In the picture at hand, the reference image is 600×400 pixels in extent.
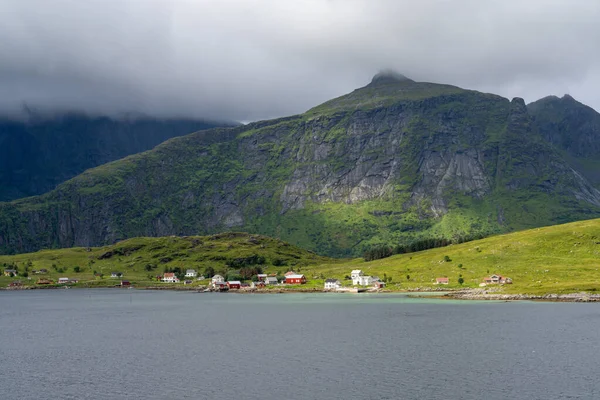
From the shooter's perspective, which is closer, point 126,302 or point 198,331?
point 198,331

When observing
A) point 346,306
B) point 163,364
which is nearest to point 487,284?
point 346,306

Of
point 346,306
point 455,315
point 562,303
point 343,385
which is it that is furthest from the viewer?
point 346,306

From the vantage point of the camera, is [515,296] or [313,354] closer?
[313,354]

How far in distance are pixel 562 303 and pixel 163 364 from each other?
363ft

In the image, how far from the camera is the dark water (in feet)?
207

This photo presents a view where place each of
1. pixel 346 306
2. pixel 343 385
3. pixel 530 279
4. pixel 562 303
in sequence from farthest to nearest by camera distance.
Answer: pixel 530 279 < pixel 346 306 < pixel 562 303 < pixel 343 385

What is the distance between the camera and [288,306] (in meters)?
163

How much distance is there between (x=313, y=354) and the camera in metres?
83.9

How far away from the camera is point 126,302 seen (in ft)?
630

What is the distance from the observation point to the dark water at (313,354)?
63188 millimetres

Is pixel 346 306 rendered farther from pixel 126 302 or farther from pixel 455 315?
pixel 126 302

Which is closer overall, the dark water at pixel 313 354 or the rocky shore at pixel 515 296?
the dark water at pixel 313 354

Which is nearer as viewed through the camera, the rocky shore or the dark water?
the dark water

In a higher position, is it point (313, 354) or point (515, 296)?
point (515, 296)
